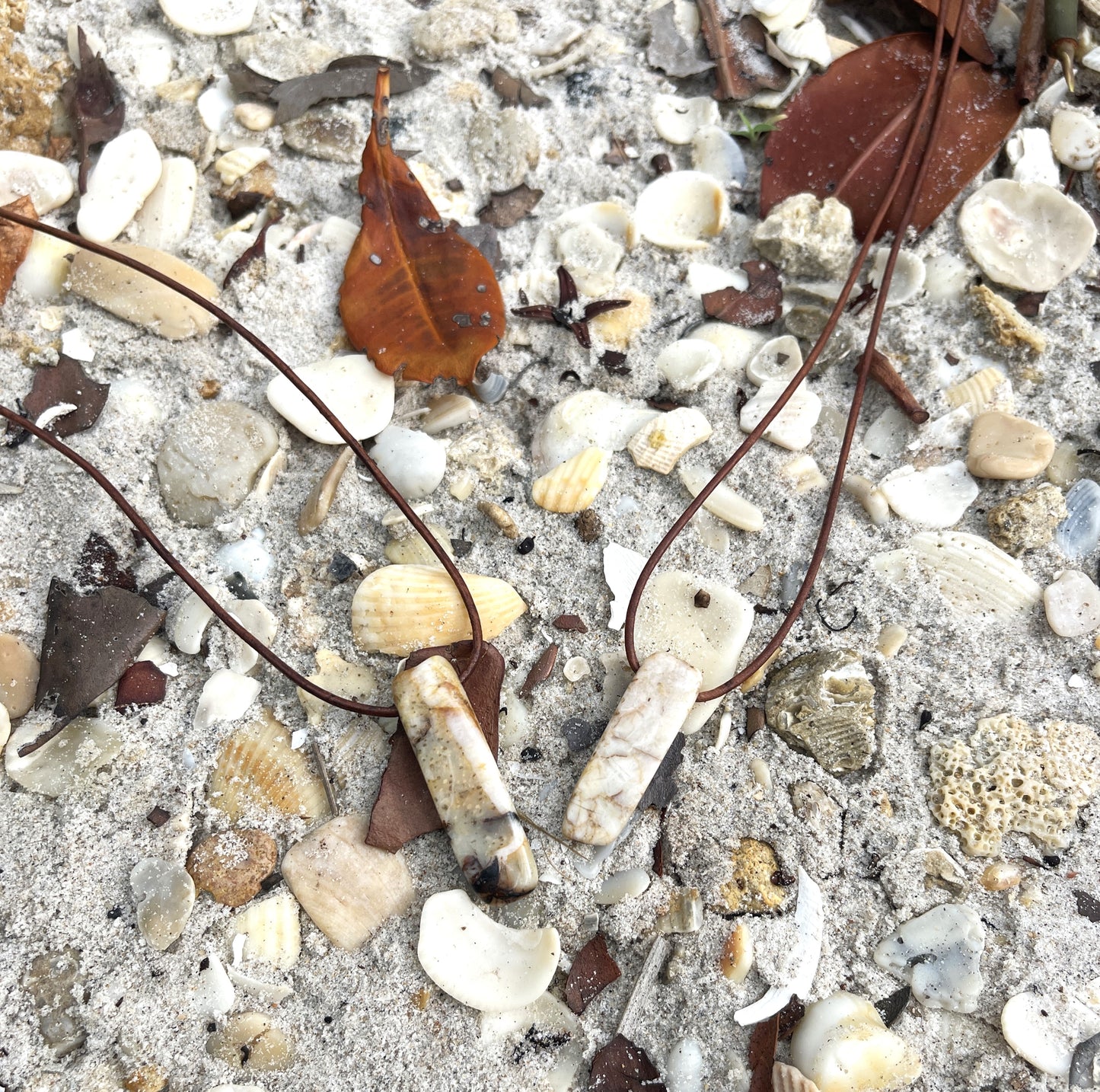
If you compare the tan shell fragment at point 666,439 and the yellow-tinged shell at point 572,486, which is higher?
the tan shell fragment at point 666,439

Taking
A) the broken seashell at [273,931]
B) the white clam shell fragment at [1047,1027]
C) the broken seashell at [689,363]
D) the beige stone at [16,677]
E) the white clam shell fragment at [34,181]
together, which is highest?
the white clam shell fragment at [34,181]

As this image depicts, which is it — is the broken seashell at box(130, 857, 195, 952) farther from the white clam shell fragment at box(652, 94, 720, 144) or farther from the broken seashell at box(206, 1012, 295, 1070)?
the white clam shell fragment at box(652, 94, 720, 144)

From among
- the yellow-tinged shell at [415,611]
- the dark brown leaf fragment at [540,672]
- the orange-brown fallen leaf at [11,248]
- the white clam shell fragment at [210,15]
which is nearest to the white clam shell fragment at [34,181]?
the orange-brown fallen leaf at [11,248]

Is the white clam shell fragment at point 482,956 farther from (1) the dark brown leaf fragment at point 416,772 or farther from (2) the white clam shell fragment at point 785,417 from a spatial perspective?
(2) the white clam shell fragment at point 785,417

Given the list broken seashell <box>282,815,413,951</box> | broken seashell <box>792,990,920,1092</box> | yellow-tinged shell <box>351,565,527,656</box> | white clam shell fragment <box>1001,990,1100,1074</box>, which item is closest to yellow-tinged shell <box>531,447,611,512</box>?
yellow-tinged shell <box>351,565,527,656</box>

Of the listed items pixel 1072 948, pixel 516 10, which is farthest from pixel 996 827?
pixel 516 10

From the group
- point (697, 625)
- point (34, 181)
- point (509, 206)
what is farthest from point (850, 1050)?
point (34, 181)
